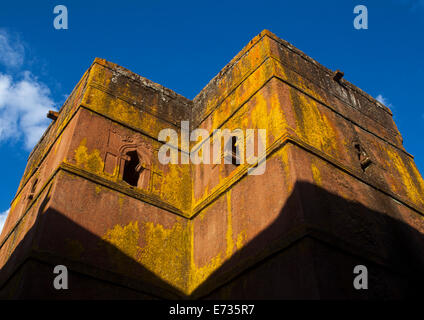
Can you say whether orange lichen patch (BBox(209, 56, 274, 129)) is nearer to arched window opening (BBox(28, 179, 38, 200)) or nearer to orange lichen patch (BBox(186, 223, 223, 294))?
orange lichen patch (BBox(186, 223, 223, 294))

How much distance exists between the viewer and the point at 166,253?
6.56 meters

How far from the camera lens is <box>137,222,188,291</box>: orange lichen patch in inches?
248

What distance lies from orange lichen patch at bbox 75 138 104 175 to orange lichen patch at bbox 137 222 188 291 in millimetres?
1132

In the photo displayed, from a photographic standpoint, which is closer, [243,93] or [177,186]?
[243,93]

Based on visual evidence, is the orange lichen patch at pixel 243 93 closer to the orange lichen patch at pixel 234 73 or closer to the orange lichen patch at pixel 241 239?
the orange lichen patch at pixel 234 73

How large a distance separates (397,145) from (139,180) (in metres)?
4.91

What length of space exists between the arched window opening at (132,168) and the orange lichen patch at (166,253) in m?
1.23

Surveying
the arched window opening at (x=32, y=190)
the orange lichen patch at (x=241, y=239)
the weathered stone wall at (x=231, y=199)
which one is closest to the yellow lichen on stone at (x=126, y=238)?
the weathered stone wall at (x=231, y=199)

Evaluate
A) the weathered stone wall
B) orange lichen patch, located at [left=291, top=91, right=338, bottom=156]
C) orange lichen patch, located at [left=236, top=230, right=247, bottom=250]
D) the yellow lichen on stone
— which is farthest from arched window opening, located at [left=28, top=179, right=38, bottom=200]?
orange lichen patch, located at [left=291, top=91, right=338, bottom=156]

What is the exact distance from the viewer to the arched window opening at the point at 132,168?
24.4ft

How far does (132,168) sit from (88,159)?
1.29 meters

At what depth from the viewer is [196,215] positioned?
7160mm

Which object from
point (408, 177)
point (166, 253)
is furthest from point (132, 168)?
point (408, 177)

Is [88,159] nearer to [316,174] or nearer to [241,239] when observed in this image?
[241,239]
